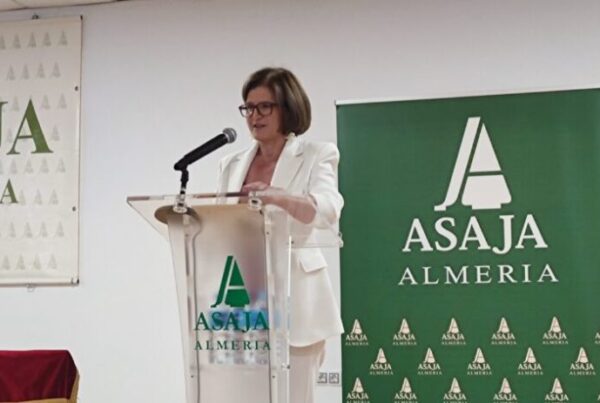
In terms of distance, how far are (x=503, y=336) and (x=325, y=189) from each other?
1.98 meters

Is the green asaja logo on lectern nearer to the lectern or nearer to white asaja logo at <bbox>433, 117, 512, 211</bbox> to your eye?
the lectern

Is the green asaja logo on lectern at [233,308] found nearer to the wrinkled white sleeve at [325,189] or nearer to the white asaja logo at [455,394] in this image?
the wrinkled white sleeve at [325,189]

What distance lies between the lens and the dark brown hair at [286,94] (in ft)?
6.82

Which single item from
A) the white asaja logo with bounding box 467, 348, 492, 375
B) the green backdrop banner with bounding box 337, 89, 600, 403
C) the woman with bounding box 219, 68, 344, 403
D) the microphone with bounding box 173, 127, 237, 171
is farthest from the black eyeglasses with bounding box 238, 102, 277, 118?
the white asaja logo with bounding box 467, 348, 492, 375

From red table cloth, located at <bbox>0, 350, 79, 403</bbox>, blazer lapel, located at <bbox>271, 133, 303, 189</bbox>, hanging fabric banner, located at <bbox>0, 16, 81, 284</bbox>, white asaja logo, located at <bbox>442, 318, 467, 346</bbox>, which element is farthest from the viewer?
hanging fabric banner, located at <bbox>0, 16, 81, 284</bbox>

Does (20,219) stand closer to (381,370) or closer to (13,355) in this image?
(13,355)

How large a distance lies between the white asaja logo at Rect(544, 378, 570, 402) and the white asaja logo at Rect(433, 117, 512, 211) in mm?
886

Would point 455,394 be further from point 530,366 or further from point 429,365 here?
point 530,366

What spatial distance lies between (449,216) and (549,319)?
681mm

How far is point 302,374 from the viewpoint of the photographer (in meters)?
1.90

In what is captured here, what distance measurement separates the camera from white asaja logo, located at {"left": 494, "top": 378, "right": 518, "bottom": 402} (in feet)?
11.5

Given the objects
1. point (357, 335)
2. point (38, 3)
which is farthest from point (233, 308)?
point (38, 3)

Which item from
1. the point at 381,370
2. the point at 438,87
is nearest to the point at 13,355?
the point at 381,370

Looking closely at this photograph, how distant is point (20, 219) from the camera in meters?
4.14
